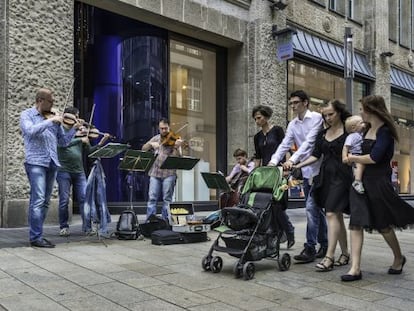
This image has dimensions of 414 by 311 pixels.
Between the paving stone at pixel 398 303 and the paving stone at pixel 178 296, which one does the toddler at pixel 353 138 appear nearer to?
the paving stone at pixel 398 303

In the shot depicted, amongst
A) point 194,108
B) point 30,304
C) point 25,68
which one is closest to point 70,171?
point 25,68

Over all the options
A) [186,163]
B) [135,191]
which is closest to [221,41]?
[135,191]

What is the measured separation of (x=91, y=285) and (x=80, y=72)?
7762mm

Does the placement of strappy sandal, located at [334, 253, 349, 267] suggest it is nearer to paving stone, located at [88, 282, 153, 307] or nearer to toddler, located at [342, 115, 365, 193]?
toddler, located at [342, 115, 365, 193]

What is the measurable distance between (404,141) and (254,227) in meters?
18.4

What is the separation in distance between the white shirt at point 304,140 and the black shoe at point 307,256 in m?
0.89

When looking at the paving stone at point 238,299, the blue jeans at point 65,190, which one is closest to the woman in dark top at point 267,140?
the paving stone at point 238,299

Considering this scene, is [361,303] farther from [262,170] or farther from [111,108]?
[111,108]

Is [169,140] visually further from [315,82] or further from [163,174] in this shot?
[315,82]

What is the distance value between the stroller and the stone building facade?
378cm

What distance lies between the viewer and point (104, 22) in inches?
476

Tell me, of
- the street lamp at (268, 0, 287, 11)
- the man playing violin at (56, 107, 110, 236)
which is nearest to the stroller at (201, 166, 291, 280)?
the man playing violin at (56, 107, 110, 236)

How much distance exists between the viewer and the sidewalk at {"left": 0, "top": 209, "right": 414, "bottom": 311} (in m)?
4.42

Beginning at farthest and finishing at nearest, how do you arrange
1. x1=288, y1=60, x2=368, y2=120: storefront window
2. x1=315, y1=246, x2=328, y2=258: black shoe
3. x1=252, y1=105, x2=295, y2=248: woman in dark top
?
x1=288, y1=60, x2=368, y2=120: storefront window, x1=252, y1=105, x2=295, y2=248: woman in dark top, x1=315, y1=246, x2=328, y2=258: black shoe
